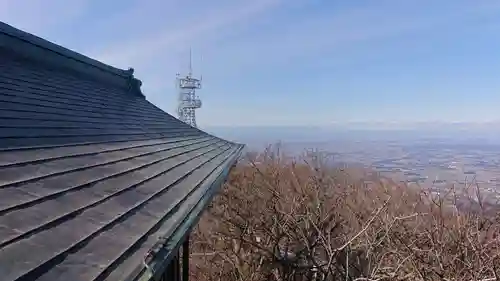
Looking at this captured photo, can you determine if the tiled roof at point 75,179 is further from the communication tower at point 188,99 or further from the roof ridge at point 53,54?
the communication tower at point 188,99

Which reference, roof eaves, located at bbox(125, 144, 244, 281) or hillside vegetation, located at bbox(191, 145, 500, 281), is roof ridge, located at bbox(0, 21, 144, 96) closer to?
roof eaves, located at bbox(125, 144, 244, 281)

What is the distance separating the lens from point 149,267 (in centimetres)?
220

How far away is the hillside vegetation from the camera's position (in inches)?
257

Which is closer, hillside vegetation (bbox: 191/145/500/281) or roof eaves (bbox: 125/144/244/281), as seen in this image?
roof eaves (bbox: 125/144/244/281)

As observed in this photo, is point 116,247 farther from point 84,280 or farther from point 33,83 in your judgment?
point 33,83

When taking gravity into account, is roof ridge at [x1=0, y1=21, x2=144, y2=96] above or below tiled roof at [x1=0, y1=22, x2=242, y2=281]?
above

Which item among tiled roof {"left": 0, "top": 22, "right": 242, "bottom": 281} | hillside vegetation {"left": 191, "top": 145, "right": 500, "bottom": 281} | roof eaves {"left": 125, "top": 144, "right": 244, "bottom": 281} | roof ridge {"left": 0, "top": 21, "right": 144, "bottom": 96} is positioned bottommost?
hillside vegetation {"left": 191, "top": 145, "right": 500, "bottom": 281}

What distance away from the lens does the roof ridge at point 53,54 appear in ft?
19.1

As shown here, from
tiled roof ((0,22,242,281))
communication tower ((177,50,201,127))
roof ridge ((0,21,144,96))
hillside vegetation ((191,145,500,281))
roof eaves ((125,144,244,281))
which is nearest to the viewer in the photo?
tiled roof ((0,22,242,281))

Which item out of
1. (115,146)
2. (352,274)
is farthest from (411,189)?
(115,146)

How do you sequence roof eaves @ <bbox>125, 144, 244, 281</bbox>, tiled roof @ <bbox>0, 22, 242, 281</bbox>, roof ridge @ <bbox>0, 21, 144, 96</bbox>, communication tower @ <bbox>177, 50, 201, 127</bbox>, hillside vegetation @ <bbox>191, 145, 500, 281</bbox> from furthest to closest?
1. communication tower @ <bbox>177, 50, 201, 127</bbox>
2. hillside vegetation @ <bbox>191, 145, 500, 281</bbox>
3. roof ridge @ <bbox>0, 21, 144, 96</bbox>
4. roof eaves @ <bbox>125, 144, 244, 281</bbox>
5. tiled roof @ <bbox>0, 22, 242, 281</bbox>

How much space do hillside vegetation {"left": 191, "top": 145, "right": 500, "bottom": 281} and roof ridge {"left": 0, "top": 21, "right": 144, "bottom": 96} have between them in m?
4.47

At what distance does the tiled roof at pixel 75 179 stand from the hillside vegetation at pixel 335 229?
11.7 ft

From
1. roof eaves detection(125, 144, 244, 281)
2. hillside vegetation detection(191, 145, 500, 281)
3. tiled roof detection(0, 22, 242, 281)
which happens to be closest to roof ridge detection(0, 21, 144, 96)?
tiled roof detection(0, 22, 242, 281)
